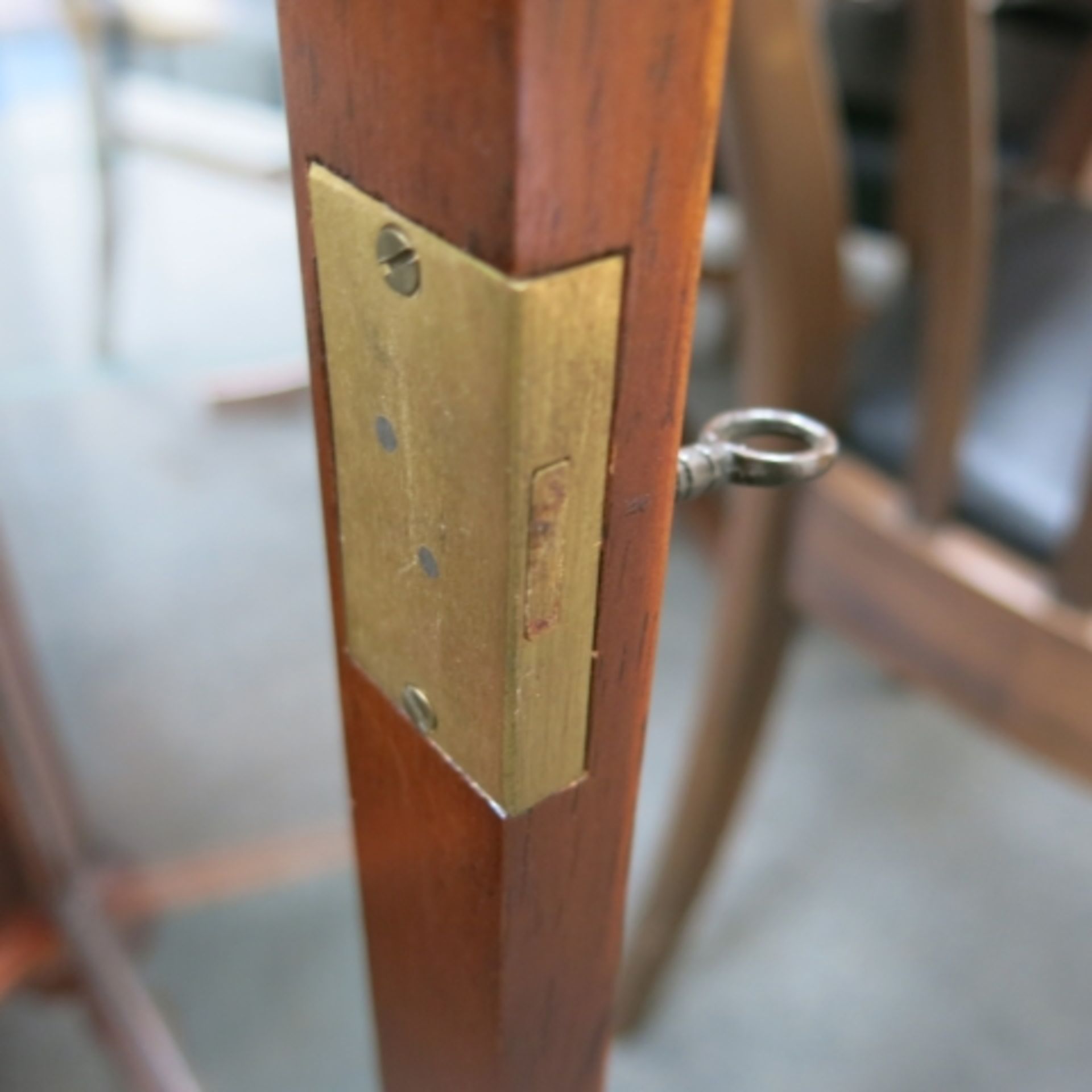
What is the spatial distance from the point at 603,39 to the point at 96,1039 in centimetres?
82

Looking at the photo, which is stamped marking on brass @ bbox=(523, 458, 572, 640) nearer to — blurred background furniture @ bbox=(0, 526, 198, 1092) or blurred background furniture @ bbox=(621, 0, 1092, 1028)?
blurred background furniture @ bbox=(621, 0, 1092, 1028)

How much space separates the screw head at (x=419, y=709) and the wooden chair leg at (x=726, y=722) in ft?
1.23

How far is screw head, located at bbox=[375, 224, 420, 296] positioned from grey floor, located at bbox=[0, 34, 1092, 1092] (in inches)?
28.6

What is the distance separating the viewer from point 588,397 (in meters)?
0.18

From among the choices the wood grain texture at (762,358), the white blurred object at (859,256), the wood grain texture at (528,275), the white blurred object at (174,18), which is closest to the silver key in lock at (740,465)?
the wood grain texture at (528,275)

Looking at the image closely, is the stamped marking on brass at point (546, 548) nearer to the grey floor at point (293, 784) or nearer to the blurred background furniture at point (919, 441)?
the blurred background furniture at point (919, 441)

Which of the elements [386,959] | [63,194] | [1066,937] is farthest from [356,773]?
[63,194]

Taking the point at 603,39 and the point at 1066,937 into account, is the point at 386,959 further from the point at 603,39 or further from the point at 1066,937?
the point at 1066,937

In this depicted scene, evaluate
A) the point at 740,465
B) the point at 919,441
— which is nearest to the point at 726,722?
the point at 919,441

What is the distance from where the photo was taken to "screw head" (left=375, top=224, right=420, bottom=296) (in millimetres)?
176

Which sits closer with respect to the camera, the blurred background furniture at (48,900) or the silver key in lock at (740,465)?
the silver key in lock at (740,465)

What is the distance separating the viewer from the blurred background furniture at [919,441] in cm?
45

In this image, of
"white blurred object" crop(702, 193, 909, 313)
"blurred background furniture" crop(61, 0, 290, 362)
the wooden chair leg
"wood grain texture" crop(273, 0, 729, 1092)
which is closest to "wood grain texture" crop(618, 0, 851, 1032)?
the wooden chair leg

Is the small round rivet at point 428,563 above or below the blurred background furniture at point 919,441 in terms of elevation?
above
